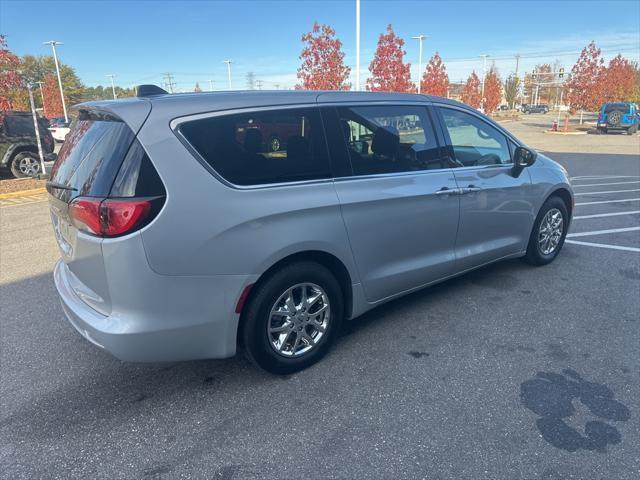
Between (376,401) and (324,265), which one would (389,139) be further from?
(376,401)

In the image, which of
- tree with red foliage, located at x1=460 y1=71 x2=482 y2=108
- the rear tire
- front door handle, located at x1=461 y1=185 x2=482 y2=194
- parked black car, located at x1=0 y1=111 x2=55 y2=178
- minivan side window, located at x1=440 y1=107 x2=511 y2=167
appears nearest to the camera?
front door handle, located at x1=461 y1=185 x2=482 y2=194

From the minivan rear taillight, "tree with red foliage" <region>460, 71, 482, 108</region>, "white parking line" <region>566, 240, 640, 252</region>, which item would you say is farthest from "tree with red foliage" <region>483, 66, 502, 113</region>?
the minivan rear taillight

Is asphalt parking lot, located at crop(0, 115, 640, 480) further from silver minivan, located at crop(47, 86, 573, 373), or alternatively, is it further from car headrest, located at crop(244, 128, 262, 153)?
car headrest, located at crop(244, 128, 262, 153)

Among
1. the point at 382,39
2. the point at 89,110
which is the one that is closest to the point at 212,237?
the point at 89,110

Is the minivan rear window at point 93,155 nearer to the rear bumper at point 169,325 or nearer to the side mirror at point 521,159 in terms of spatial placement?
the rear bumper at point 169,325

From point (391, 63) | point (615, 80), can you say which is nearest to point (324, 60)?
point (391, 63)

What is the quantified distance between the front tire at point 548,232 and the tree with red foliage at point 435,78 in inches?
1528

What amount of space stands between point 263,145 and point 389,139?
1.11m

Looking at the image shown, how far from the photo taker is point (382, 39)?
97.2 ft

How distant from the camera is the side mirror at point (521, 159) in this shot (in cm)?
445

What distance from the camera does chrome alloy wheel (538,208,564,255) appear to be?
4.97m

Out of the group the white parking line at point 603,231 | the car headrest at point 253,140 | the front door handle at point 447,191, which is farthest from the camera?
the white parking line at point 603,231

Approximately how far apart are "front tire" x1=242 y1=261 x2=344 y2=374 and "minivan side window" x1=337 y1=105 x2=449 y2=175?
0.84 m

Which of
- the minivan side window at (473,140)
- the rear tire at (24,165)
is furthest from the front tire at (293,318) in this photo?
the rear tire at (24,165)
